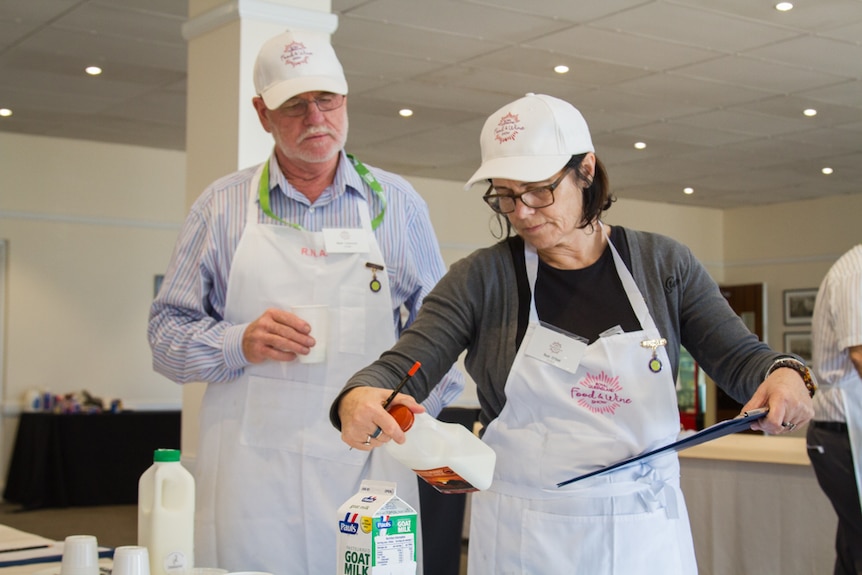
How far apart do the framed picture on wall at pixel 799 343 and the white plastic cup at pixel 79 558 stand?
11582 millimetres

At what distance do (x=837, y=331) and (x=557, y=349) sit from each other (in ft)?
7.55

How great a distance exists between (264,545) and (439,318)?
665 mm

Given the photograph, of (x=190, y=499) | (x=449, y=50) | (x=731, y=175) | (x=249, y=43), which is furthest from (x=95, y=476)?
(x=190, y=499)

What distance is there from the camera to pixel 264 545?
220 cm

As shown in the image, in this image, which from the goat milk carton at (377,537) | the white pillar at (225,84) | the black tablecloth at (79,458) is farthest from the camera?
the black tablecloth at (79,458)

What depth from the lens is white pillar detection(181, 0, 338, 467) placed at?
4.22m

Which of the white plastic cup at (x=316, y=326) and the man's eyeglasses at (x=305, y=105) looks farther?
the man's eyeglasses at (x=305, y=105)

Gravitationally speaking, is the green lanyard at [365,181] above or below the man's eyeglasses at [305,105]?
below

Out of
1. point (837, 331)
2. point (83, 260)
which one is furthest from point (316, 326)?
point (83, 260)

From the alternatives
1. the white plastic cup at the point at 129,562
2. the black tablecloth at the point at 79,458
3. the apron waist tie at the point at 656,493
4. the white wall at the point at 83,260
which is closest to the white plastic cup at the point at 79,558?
the white plastic cup at the point at 129,562

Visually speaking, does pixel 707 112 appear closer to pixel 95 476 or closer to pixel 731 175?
pixel 731 175

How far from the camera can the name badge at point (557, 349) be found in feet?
6.04

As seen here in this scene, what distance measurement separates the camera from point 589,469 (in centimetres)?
182

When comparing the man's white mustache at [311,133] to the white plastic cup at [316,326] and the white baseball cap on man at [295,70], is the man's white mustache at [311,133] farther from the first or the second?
the white plastic cup at [316,326]
